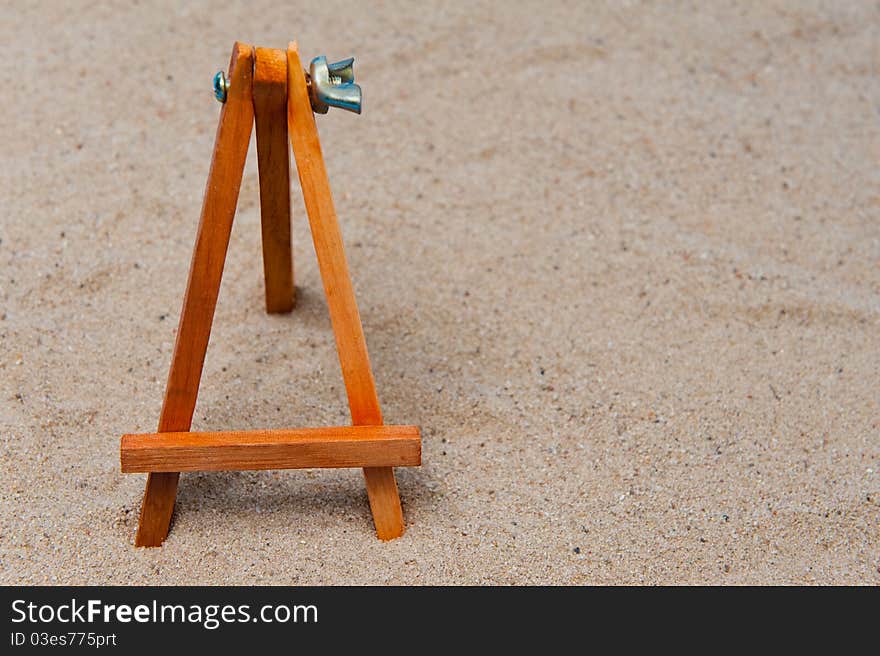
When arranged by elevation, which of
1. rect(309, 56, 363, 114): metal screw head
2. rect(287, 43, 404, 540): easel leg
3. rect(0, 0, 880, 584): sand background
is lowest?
rect(0, 0, 880, 584): sand background

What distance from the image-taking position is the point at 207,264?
5.41 feet

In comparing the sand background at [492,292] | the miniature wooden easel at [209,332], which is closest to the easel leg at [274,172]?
the miniature wooden easel at [209,332]

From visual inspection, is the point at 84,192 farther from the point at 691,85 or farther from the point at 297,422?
the point at 691,85

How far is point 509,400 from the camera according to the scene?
6.86 ft

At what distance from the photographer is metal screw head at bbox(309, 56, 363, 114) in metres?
1.64

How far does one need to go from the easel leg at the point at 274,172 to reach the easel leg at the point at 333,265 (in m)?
0.03

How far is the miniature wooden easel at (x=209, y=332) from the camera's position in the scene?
5.32 ft

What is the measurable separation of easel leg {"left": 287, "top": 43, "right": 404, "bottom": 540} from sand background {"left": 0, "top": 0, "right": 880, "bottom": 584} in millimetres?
205

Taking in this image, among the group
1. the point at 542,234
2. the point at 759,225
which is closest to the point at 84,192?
the point at 542,234

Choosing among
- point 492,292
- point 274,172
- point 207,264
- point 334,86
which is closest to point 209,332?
point 207,264

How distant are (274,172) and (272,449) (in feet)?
1.63

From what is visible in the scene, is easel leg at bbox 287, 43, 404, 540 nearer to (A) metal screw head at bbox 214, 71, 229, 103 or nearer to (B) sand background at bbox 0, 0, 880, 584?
(A) metal screw head at bbox 214, 71, 229, 103

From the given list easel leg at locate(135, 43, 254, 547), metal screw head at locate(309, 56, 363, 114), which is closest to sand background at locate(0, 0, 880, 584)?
easel leg at locate(135, 43, 254, 547)

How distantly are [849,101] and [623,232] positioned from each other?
1.06 metres
